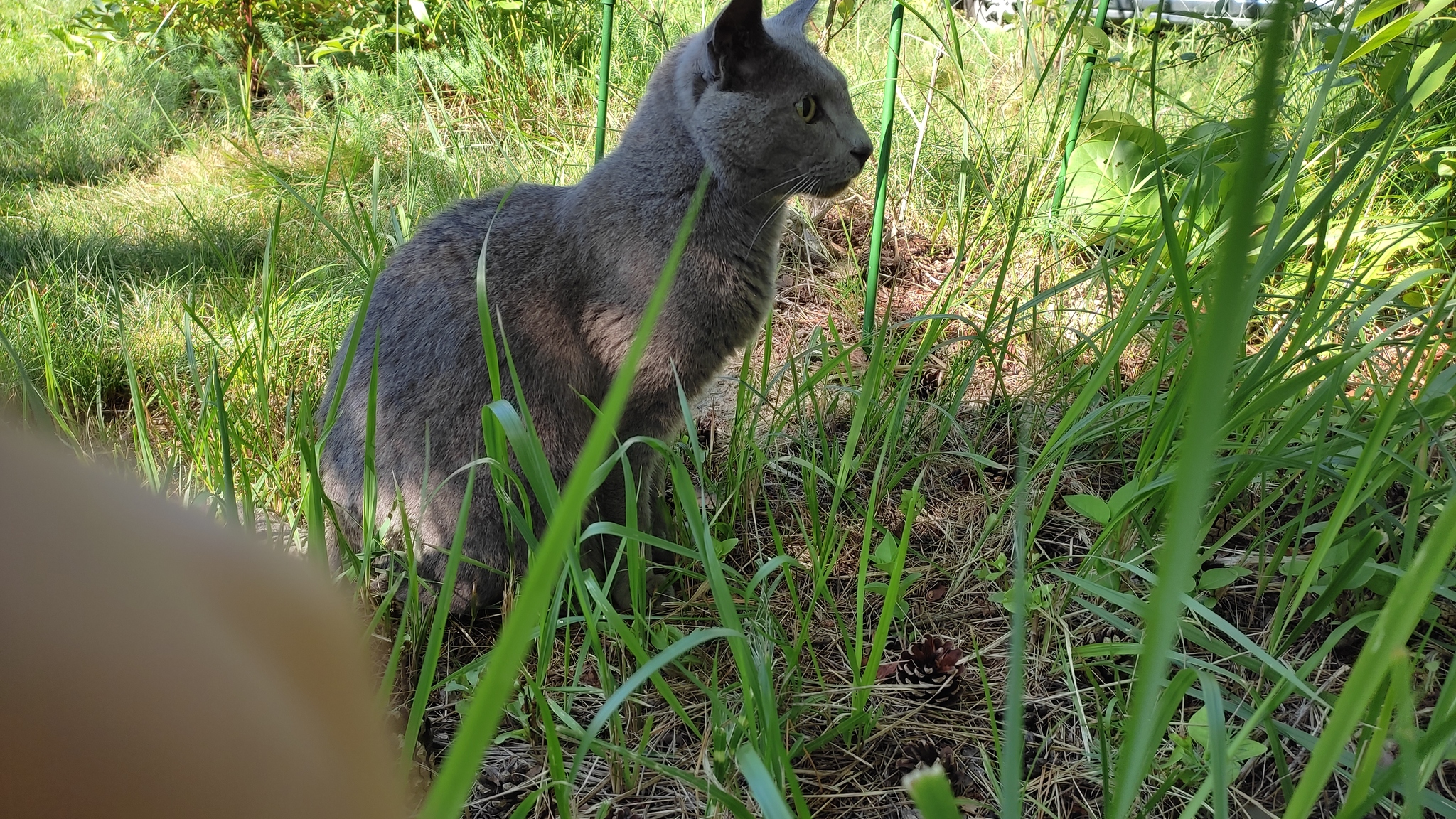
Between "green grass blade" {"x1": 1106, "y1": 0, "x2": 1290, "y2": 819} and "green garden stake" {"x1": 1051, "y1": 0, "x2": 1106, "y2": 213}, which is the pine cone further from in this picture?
"green garden stake" {"x1": 1051, "y1": 0, "x2": 1106, "y2": 213}

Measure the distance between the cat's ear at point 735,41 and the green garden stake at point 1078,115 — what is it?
0.89 meters

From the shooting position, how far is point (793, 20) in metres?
1.82

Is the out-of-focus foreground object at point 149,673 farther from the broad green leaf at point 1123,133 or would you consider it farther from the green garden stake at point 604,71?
the broad green leaf at point 1123,133

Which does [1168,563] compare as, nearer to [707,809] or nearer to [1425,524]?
[707,809]

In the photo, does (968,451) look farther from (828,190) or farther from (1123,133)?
(1123,133)

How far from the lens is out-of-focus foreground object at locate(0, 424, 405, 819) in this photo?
23 cm

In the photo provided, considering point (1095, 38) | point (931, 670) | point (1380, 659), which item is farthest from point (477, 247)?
point (1380, 659)

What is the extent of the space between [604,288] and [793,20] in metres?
0.77

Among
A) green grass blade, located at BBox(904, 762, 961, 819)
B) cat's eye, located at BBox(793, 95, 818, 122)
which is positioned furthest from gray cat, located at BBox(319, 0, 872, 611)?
green grass blade, located at BBox(904, 762, 961, 819)

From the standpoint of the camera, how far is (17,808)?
22 centimetres

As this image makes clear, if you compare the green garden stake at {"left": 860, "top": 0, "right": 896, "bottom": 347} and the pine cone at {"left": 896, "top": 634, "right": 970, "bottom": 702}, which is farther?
the green garden stake at {"left": 860, "top": 0, "right": 896, "bottom": 347}

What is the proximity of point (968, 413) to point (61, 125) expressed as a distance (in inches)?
149

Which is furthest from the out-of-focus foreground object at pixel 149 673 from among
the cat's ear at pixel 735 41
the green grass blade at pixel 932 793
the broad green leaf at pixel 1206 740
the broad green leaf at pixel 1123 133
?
the broad green leaf at pixel 1123 133

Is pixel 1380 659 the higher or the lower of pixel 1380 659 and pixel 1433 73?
the lower
